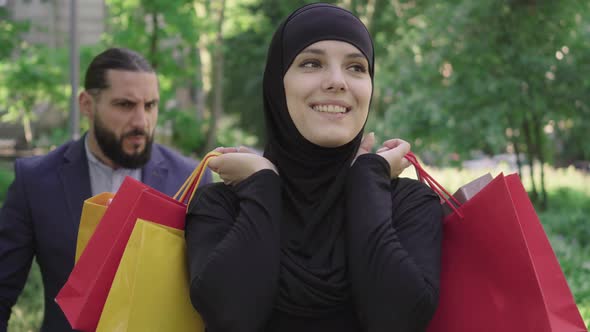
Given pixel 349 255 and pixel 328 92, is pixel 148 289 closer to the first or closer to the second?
pixel 349 255

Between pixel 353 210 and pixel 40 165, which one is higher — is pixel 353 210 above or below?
above

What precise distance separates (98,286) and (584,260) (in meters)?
5.22

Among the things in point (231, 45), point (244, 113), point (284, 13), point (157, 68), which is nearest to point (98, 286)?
point (157, 68)

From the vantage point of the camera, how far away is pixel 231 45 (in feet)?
103

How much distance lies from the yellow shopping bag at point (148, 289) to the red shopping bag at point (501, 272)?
777 millimetres

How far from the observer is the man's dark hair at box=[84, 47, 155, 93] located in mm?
3471

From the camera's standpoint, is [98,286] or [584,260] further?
[584,260]

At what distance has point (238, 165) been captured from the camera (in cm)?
206

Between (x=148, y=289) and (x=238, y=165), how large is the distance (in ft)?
1.50

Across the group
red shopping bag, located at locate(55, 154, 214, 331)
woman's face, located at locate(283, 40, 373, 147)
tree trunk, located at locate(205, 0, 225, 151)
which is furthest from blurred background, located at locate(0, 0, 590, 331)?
red shopping bag, located at locate(55, 154, 214, 331)

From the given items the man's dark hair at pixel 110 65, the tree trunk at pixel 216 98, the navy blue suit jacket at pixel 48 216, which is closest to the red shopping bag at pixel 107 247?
the navy blue suit jacket at pixel 48 216

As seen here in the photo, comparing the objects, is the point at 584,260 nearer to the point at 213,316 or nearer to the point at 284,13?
the point at 213,316

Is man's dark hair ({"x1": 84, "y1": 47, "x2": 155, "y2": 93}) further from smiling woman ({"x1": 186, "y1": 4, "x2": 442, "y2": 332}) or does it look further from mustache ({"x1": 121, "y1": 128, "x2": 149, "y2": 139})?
smiling woman ({"x1": 186, "y1": 4, "x2": 442, "y2": 332})

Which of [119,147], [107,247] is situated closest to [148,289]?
[107,247]
